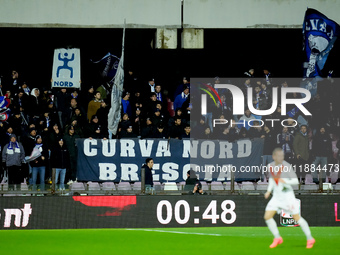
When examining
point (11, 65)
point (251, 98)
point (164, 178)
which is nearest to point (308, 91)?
point (251, 98)

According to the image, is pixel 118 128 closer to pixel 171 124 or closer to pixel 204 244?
pixel 171 124

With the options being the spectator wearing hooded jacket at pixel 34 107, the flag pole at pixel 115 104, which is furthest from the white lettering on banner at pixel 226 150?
the spectator wearing hooded jacket at pixel 34 107

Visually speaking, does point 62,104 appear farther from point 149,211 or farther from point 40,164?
point 149,211

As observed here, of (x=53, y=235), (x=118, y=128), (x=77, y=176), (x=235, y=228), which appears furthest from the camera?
(x=118, y=128)

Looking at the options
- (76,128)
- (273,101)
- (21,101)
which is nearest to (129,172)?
(76,128)

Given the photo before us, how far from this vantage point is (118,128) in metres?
23.3

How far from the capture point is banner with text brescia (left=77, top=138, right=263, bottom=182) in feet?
71.7

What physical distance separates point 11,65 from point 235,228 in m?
13.2

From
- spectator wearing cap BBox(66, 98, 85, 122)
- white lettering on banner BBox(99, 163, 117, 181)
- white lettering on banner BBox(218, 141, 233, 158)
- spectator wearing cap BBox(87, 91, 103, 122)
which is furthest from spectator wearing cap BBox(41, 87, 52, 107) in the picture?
white lettering on banner BBox(218, 141, 233, 158)

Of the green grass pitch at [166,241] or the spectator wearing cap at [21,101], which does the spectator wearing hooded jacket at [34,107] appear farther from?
the green grass pitch at [166,241]

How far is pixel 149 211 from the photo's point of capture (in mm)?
19828

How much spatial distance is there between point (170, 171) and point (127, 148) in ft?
5.30

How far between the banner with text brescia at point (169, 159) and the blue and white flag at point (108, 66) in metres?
5.37

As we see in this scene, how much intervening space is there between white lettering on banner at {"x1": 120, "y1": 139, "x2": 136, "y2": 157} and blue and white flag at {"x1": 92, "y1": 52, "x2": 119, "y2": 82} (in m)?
5.18
